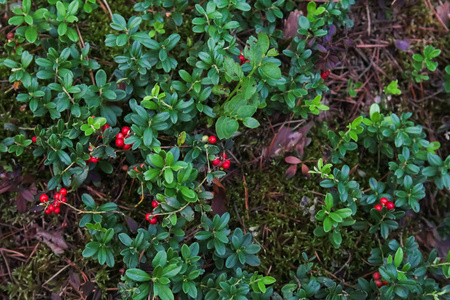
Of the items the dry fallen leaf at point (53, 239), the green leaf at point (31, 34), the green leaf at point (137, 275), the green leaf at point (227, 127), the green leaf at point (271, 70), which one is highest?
the green leaf at point (271, 70)

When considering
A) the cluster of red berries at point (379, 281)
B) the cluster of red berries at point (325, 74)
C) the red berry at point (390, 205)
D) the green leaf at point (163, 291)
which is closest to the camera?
the green leaf at point (163, 291)

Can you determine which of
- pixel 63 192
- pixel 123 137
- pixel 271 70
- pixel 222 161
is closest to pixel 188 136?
pixel 222 161

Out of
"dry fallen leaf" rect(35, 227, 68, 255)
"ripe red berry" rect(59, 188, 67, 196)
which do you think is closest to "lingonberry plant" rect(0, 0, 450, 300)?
"ripe red berry" rect(59, 188, 67, 196)

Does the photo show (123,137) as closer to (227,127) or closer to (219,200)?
(227,127)

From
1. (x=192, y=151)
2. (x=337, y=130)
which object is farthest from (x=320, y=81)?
(x=192, y=151)

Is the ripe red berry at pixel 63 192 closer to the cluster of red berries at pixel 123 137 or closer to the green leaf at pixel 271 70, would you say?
the cluster of red berries at pixel 123 137

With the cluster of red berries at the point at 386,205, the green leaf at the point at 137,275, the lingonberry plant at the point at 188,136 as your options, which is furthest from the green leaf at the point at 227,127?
the cluster of red berries at the point at 386,205

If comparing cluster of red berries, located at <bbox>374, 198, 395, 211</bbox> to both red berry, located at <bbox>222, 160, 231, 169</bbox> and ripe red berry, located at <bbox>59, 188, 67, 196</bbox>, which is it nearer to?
red berry, located at <bbox>222, 160, 231, 169</bbox>
